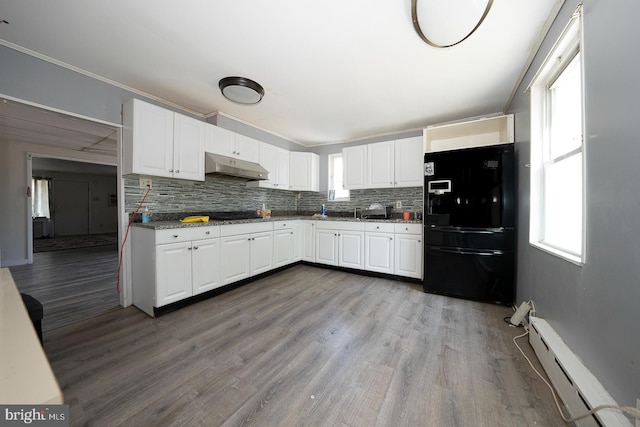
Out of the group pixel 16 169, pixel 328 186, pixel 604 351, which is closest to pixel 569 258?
pixel 604 351

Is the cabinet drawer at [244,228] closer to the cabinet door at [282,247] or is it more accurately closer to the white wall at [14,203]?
the cabinet door at [282,247]

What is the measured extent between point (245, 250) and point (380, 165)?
89.7 inches

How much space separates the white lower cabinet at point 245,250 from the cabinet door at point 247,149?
Answer: 0.96 metres

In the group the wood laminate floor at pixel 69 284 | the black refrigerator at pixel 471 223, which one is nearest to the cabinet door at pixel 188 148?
the wood laminate floor at pixel 69 284

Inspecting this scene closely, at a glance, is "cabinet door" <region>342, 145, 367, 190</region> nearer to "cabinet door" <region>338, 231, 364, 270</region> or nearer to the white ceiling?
"cabinet door" <region>338, 231, 364, 270</region>

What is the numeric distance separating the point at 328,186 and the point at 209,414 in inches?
142

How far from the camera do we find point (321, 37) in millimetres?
1720

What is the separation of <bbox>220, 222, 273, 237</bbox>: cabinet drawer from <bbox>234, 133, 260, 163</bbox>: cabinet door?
36.9 inches

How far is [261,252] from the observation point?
314cm

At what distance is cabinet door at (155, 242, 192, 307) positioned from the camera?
2.12 m

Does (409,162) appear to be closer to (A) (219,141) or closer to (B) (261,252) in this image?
(B) (261,252)

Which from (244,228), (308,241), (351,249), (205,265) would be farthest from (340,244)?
(205,265)

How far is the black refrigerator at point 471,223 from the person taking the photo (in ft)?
7.67

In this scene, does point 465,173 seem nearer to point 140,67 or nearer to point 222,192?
point 222,192
